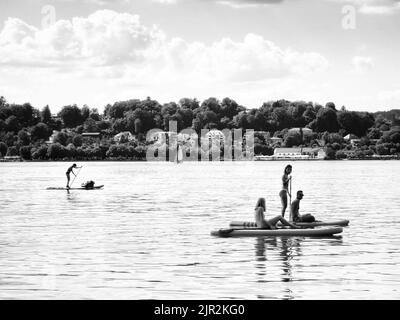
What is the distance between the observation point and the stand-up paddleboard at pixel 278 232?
3738cm

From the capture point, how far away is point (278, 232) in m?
37.3

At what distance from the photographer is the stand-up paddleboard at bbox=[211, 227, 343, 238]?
37375 mm

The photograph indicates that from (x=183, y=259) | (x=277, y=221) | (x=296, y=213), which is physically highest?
(x=296, y=213)

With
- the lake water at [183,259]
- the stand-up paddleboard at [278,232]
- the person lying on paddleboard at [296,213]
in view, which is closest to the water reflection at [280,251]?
the lake water at [183,259]

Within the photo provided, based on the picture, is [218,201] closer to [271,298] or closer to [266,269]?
[266,269]

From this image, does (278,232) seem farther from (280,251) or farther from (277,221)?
(280,251)

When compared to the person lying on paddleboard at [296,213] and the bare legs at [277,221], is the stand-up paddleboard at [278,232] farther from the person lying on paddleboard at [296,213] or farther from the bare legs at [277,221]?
the person lying on paddleboard at [296,213]

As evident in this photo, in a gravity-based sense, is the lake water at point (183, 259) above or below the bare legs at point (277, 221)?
below

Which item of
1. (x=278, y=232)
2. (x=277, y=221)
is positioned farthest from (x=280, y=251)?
(x=277, y=221)

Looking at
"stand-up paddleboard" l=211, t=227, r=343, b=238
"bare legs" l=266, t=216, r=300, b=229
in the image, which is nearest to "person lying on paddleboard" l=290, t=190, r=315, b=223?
"bare legs" l=266, t=216, r=300, b=229

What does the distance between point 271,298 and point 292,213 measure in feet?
45.9

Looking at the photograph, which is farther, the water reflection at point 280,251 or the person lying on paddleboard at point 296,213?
the person lying on paddleboard at point 296,213

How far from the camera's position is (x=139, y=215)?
185ft
